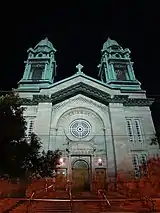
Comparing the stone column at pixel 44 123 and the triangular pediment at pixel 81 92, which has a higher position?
the triangular pediment at pixel 81 92

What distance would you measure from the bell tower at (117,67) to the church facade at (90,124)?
0.23 meters

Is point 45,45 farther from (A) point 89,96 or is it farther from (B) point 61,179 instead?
(B) point 61,179

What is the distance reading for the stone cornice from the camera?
1008 inches

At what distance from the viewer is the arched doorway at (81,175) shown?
2150 cm

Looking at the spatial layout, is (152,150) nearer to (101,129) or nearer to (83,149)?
(101,129)

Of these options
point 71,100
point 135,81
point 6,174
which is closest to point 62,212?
point 6,174

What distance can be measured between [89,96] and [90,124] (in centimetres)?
389

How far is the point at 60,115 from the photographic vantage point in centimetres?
2488

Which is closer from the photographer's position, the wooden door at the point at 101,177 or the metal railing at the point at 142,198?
the metal railing at the point at 142,198

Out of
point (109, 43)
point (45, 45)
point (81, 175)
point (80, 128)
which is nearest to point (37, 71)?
point (45, 45)

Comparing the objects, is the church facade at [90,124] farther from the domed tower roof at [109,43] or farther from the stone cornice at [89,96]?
the domed tower roof at [109,43]

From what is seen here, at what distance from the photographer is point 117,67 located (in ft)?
110

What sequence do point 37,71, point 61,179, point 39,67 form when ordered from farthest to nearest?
point 39,67, point 37,71, point 61,179

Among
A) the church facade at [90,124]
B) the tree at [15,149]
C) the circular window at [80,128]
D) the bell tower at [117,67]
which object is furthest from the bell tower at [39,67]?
the tree at [15,149]
